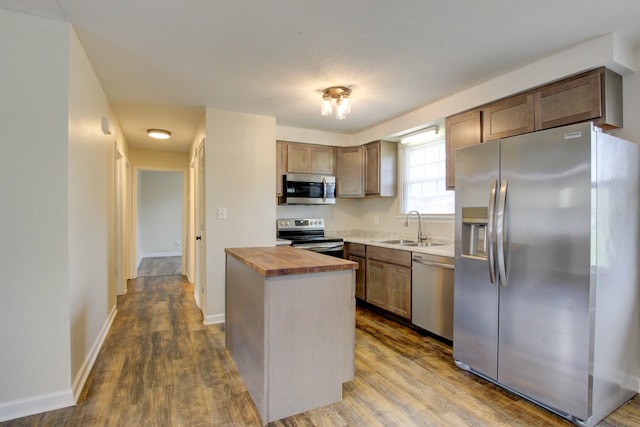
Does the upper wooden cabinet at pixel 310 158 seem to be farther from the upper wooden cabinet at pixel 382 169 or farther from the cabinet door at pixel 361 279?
the cabinet door at pixel 361 279

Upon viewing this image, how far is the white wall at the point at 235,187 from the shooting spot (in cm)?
351

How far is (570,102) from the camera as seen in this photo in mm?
2264

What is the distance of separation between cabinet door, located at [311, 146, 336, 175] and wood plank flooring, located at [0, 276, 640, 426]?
2233 mm

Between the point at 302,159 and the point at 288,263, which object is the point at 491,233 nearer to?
the point at 288,263

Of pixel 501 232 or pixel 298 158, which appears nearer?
pixel 501 232

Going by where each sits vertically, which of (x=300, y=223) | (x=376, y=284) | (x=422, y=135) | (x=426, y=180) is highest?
(x=422, y=135)

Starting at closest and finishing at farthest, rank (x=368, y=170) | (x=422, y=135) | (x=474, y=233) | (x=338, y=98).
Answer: (x=474, y=233), (x=338, y=98), (x=422, y=135), (x=368, y=170)

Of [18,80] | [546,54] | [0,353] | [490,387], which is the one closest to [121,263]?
[0,353]

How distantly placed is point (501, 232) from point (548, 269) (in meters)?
0.33

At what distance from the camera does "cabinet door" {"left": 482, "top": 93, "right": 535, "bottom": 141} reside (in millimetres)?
2496

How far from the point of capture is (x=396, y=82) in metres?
2.81

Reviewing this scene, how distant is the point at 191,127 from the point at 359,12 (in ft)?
10.5

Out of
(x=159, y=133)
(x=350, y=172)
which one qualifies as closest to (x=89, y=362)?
(x=159, y=133)

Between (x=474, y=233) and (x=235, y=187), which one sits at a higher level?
(x=235, y=187)
